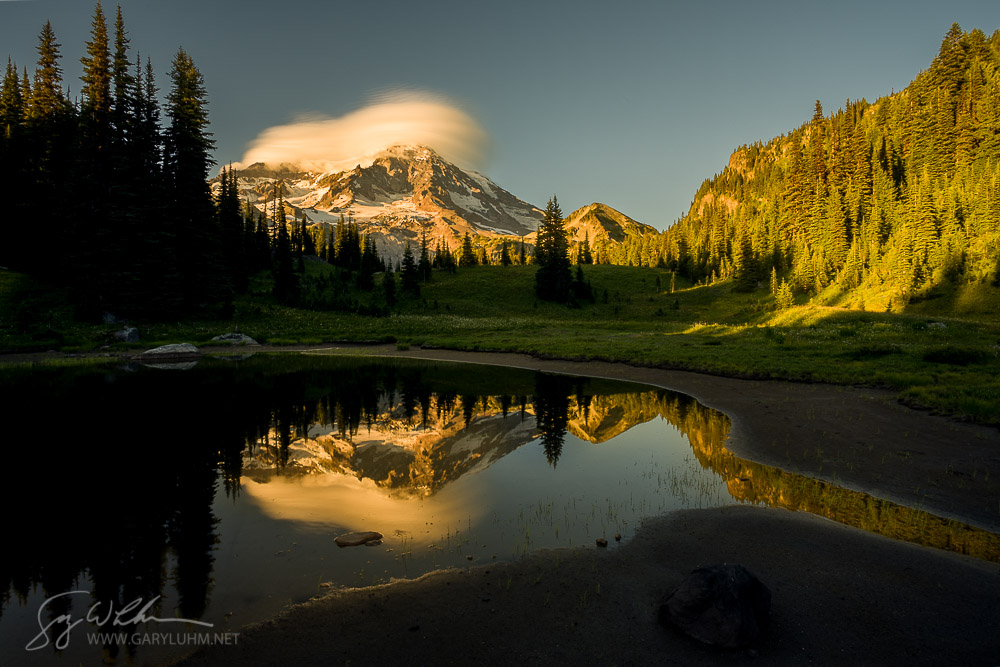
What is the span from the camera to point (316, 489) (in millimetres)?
11477

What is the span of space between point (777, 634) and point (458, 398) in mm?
18448

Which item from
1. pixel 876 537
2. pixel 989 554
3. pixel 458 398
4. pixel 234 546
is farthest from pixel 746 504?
pixel 458 398

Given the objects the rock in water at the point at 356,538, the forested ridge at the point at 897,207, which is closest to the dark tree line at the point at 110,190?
the rock in water at the point at 356,538

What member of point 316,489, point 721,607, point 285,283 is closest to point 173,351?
point 285,283

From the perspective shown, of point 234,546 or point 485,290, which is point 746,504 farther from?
point 485,290

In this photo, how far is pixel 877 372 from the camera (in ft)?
76.0

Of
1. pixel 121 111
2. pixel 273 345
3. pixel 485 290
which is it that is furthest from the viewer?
pixel 485 290

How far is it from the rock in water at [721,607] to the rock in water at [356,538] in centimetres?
538

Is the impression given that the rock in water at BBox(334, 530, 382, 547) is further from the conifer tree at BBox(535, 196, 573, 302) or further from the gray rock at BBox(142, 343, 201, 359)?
the conifer tree at BBox(535, 196, 573, 302)

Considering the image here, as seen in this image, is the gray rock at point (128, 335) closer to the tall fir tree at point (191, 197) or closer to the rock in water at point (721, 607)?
the tall fir tree at point (191, 197)

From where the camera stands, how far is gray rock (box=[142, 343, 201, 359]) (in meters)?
37.7

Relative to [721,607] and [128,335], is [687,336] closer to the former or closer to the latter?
[721,607]

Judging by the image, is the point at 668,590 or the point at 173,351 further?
the point at 173,351

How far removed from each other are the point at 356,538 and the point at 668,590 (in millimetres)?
5690
